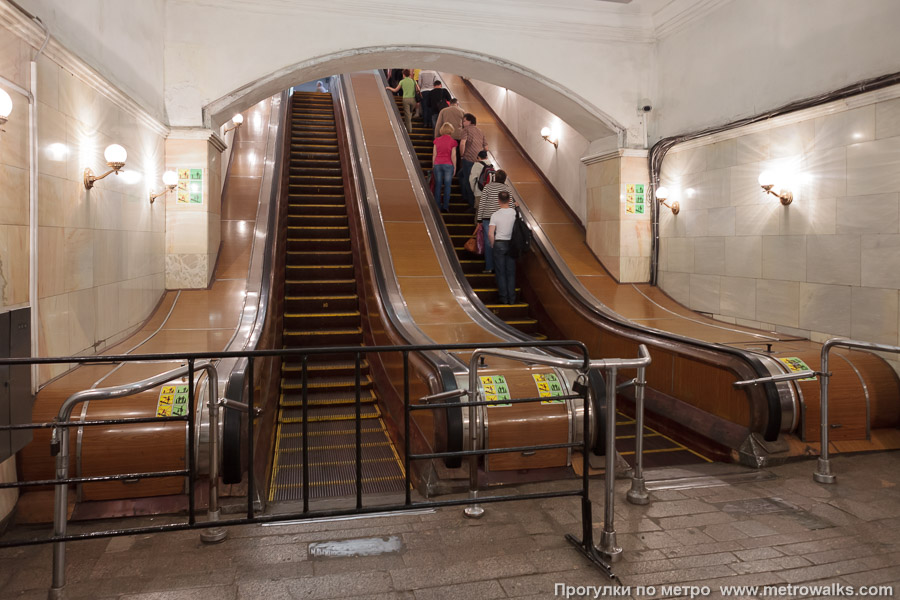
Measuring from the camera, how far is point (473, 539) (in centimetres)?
297

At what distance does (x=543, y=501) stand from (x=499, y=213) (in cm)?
460

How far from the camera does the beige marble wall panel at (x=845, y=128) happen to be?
501 centimetres

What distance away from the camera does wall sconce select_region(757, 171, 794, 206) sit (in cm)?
578

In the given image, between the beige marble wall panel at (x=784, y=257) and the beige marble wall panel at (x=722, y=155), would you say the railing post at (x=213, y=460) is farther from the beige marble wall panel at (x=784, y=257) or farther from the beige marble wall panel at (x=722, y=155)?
the beige marble wall panel at (x=722, y=155)

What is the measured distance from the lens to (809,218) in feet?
18.4

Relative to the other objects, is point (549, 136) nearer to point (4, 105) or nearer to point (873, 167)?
point (873, 167)

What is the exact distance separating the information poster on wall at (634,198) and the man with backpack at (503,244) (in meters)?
1.48

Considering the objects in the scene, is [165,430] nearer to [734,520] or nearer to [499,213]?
[734,520]

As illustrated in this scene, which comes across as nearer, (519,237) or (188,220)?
(188,220)

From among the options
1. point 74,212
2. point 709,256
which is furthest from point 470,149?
point 74,212

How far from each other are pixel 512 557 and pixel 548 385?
66.6 inches

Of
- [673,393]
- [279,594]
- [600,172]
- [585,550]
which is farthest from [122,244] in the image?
[600,172]

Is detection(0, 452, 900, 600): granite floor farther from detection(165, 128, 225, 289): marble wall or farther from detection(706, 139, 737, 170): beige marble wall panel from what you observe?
detection(706, 139, 737, 170): beige marble wall panel

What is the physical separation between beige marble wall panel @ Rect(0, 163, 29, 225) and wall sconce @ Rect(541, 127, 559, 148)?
7516mm
